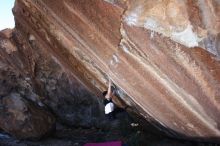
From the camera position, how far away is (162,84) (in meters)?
4.50

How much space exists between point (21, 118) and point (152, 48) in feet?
18.2

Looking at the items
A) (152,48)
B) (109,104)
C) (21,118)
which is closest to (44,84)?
(21,118)

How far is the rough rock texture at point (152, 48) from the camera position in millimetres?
3326

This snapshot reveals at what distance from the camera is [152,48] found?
3.88m

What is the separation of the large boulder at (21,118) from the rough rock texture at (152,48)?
2.82 m

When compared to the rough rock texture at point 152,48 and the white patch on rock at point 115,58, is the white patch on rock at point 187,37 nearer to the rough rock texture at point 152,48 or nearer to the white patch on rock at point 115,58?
the rough rock texture at point 152,48

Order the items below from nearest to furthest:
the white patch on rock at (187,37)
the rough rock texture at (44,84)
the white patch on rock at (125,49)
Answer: the white patch on rock at (187,37) < the white patch on rock at (125,49) < the rough rock texture at (44,84)

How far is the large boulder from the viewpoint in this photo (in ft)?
28.1

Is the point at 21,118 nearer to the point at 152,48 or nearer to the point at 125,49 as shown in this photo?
the point at 125,49

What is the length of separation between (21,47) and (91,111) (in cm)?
241

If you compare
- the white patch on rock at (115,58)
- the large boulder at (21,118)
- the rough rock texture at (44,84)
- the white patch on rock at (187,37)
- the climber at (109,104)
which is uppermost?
the rough rock texture at (44,84)

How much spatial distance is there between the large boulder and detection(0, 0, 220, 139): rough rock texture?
282 centimetres

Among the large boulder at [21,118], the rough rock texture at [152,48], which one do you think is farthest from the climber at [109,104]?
the large boulder at [21,118]

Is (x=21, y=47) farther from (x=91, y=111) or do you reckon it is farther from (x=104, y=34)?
(x=104, y=34)
